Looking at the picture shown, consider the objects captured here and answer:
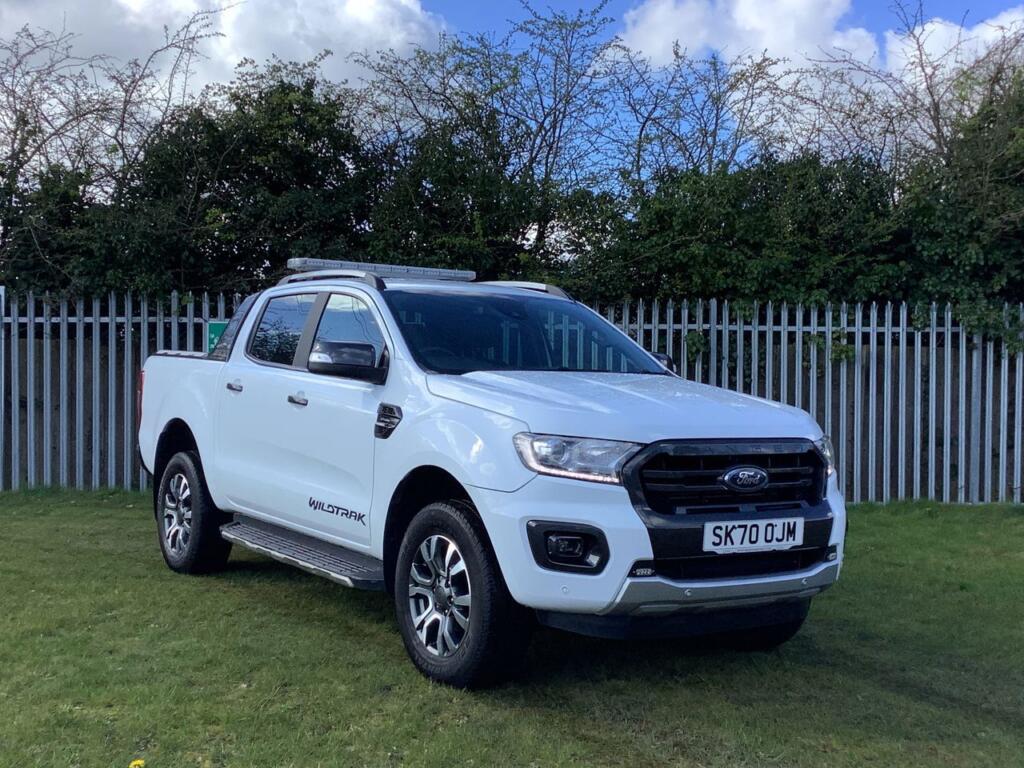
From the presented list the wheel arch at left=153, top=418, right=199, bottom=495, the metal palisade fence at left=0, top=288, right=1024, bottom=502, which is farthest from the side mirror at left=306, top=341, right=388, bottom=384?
the metal palisade fence at left=0, top=288, right=1024, bottom=502

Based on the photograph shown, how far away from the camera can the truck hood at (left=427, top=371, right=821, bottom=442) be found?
3834 millimetres

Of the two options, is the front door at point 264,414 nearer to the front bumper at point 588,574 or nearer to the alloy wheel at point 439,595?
the alloy wheel at point 439,595

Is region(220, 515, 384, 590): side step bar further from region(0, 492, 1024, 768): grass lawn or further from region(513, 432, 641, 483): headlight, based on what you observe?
region(513, 432, 641, 483): headlight

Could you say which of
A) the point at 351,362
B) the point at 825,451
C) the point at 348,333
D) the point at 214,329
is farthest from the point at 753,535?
the point at 214,329

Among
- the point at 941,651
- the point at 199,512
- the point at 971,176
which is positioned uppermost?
the point at 971,176

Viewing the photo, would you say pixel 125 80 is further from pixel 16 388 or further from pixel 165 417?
pixel 165 417

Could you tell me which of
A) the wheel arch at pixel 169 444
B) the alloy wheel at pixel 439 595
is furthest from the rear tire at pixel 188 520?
the alloy wheel at pixel 439 595

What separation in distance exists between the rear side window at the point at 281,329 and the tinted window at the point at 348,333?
24 centimetres

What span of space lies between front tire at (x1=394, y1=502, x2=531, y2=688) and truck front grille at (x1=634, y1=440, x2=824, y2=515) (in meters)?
0.73

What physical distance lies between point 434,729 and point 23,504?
22.6ft

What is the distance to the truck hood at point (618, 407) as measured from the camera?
3834 millimetres

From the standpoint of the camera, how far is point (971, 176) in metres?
10.0

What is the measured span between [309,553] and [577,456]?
74.0 inches

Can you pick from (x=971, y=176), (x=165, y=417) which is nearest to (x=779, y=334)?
(x=971, y=176)
